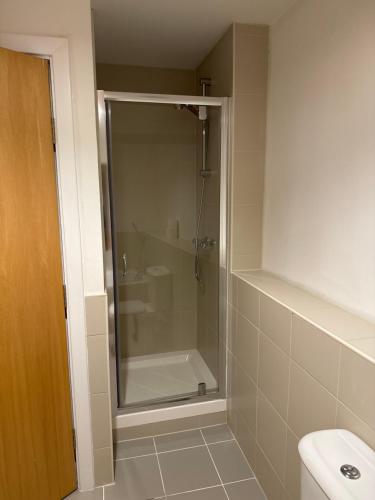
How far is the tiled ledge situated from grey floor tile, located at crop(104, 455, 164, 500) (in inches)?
44.2

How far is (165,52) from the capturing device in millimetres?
2264

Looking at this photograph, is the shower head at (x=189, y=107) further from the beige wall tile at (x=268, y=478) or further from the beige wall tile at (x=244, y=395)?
the beige wall tile at (x=268, y=478)

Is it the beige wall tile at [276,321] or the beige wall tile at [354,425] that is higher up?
the beige wall tile at [276,321]

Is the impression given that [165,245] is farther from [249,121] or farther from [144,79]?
[144,79]

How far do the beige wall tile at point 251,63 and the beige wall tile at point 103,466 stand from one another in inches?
78.8

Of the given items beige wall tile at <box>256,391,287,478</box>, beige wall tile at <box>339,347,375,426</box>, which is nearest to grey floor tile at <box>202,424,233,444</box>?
beige wall tile at <box>256,391,287,478</box>

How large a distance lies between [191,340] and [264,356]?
3.65 feet

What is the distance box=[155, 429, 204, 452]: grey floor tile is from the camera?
79.6 inches

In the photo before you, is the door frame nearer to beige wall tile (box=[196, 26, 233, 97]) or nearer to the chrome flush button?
beige wall tile (box=[196, 26, 233, 97])

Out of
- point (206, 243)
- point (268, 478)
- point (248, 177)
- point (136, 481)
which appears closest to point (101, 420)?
point (136, 481)

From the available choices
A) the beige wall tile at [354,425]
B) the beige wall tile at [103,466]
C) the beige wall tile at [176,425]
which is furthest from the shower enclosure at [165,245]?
the beige wall tile at [354,425]

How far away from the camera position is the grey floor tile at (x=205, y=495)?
168cm

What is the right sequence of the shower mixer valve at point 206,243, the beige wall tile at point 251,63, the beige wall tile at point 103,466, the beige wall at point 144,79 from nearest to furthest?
the beige wall tile at point 103,466 → the beige wall tile at point 251,63 → the shower mixer valve at point 206,243 → the beige wall at point 144,79

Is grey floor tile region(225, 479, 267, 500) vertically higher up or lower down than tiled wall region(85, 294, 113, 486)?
lower down
